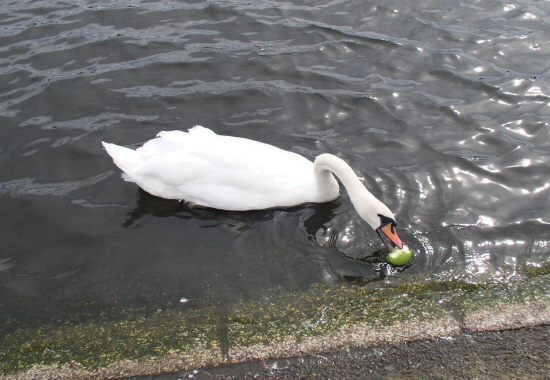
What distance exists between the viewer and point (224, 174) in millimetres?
5379

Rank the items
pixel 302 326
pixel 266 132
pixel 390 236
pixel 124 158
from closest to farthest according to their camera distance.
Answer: pixel 302 326, pixel 390 236, pixel 124 158, pixel 266 132

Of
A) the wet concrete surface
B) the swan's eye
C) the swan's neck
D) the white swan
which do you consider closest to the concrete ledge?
the wet concrete surface

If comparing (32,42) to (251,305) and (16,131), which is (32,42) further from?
(251,305)

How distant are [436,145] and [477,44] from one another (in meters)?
2.58

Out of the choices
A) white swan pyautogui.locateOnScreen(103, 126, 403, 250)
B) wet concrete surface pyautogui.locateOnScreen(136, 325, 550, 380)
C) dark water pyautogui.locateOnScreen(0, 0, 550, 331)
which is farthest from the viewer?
white swan pyautogui.locateOnScreen(103, 126, 403, 250)

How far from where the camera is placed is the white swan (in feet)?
17.6

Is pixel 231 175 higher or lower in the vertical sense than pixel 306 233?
higher

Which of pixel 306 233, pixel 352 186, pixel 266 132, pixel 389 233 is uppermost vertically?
pixel 352 186

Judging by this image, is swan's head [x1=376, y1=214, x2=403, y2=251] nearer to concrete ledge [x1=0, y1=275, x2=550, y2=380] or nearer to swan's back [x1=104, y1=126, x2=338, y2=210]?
concrete ledge [x1=0, y1=275, x2=550, y2=380]

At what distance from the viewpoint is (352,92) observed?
7.14m

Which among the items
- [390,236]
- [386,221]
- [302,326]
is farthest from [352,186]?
[302,326]

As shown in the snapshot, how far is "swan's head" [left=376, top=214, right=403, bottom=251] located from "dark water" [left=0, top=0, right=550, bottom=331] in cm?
19

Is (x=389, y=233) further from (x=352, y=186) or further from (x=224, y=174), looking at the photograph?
(x=224, y=174)

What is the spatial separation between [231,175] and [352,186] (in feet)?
3.91
